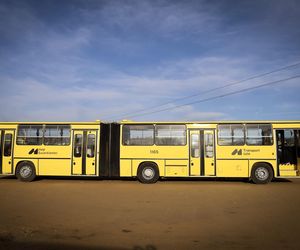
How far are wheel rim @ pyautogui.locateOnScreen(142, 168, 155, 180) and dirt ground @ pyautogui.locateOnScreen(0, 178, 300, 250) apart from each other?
2079 millimetres

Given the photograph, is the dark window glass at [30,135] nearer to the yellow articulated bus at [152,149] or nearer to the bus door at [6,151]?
the yellow articulated bus at [152,149]

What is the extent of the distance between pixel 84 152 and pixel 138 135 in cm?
269

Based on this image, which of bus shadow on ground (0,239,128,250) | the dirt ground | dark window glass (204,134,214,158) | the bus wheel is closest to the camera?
bus shadow on ground (0,239,128,250)

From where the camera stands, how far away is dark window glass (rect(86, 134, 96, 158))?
45.8 feet

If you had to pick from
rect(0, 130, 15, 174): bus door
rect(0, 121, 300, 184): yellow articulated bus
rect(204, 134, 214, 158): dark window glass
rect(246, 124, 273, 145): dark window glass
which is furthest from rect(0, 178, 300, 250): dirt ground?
rect(0, 130, 15, 174): bus door

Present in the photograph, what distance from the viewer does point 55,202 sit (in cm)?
910

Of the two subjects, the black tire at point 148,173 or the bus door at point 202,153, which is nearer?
the bus door at point 202,153

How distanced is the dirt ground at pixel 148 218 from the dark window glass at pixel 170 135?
2.78m

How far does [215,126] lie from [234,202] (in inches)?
200

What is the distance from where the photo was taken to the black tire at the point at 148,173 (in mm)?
13641

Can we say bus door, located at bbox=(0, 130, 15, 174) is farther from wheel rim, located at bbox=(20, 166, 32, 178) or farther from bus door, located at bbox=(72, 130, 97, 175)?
bus door, located at bbox=(72, 130, 97, 175)

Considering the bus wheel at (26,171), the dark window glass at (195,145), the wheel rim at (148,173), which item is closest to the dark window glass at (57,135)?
the bus wheel at (26,171)

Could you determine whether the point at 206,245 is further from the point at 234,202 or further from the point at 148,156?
the point at 148,156

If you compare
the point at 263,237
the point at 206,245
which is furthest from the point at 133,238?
the point at 263,237
